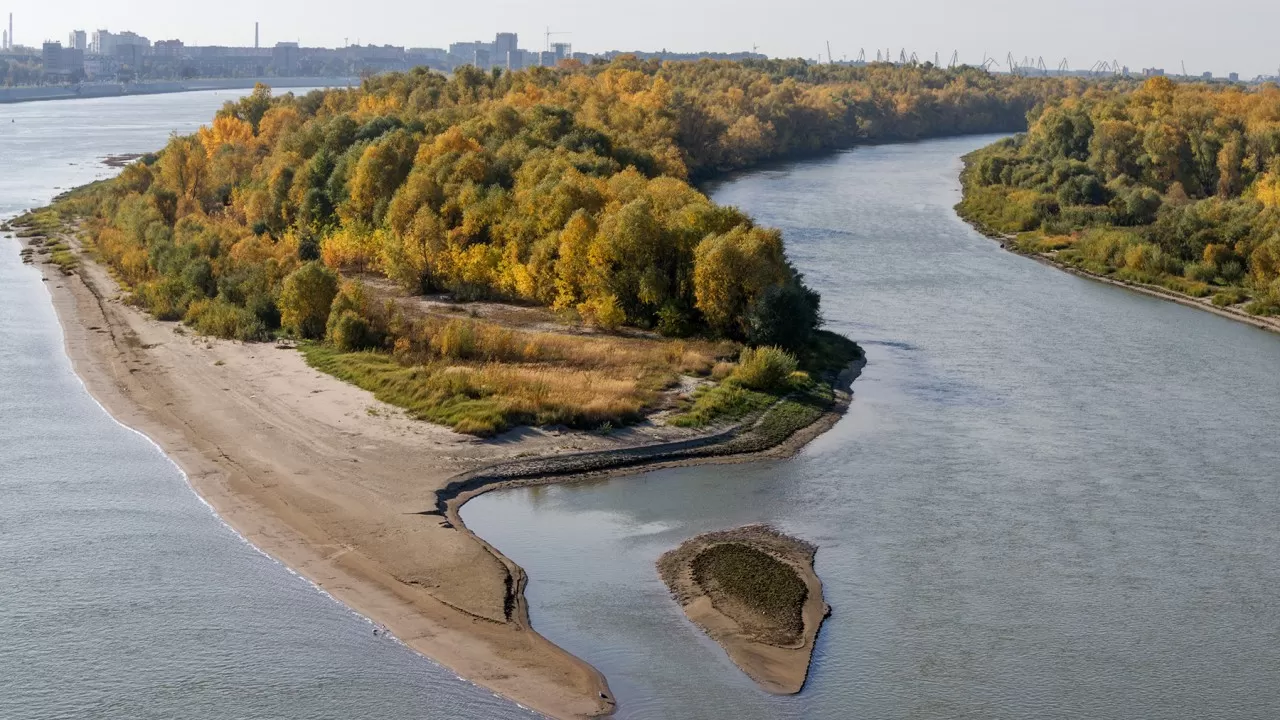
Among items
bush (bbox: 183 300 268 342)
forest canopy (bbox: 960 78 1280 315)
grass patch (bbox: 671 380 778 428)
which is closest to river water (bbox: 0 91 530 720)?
bush (bbox: 183 300 268 342)

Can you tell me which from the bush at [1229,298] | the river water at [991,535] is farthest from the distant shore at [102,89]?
the river water at [991,535]

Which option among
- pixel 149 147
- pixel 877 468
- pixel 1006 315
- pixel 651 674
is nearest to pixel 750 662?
pixel 651 674

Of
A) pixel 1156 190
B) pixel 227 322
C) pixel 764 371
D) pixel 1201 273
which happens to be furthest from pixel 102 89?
pixel 764 371

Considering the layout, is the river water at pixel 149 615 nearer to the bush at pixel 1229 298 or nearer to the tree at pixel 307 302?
the tree at pixel 307 302

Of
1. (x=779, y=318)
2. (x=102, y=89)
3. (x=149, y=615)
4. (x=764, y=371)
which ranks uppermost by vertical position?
(x=102, y=89)

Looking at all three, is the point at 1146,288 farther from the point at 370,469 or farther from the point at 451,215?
the point at 370,469
